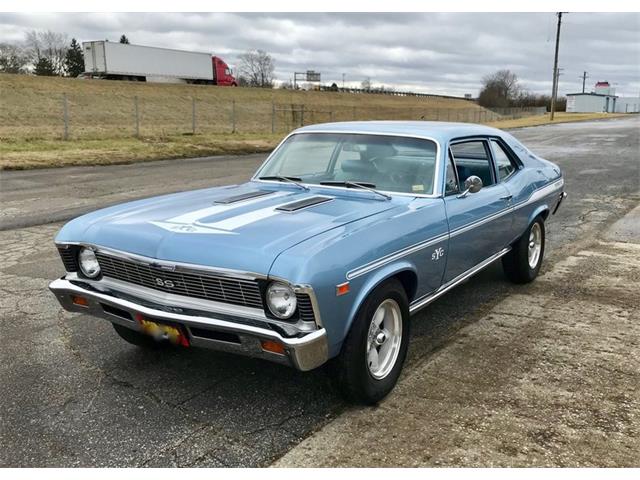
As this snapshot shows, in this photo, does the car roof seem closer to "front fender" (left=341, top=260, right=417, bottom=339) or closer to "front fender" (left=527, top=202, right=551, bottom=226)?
"front fender" (left=527, top=202, right=551, bottom=226)

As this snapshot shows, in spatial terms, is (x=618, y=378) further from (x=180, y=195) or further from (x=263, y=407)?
(x=180, y=195)

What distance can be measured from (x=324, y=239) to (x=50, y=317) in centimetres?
283

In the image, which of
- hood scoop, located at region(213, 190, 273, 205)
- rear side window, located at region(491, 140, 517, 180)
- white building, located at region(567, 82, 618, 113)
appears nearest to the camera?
hood scoop, located at region(213, 190, 273, 205)

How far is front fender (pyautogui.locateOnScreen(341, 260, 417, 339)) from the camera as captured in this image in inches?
119

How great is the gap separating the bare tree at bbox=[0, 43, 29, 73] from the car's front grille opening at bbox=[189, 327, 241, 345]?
234 feet

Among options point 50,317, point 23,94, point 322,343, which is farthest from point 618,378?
point 23,94

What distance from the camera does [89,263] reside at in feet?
11.4

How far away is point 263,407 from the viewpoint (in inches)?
130

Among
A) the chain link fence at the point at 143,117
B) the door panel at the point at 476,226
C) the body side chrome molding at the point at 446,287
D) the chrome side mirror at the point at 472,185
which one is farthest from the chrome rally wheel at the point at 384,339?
the chain link fence at the point at 143,117

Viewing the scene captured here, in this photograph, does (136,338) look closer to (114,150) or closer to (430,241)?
(430,241)

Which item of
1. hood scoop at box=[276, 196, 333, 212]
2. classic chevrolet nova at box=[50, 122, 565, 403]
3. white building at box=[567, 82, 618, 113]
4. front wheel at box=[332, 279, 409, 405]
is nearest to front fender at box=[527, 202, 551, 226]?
classic chevrolet nova at box=[50, 122, 565, 403]

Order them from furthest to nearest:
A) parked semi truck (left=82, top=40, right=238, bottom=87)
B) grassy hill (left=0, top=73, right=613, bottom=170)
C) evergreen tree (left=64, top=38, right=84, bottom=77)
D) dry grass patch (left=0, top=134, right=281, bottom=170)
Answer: evergreen tree (left=64, top=38, right=84, bottom=77) < parked semi truck (left=82, top=40, right=238, bottom=87) < grassy hill (left=0, top=73, right=613, bottom=170) < dry grass patch (left=0, top=134, right=281, bottom=170)

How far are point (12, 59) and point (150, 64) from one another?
2564cm

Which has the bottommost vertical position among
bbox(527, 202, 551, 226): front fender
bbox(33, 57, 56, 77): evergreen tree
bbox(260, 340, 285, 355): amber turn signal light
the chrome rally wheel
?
the chrome rally wheel
